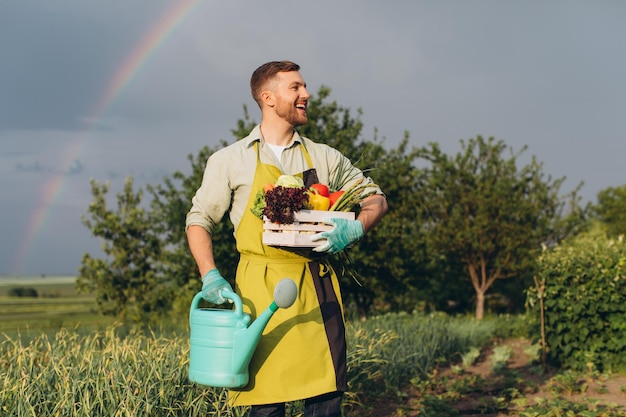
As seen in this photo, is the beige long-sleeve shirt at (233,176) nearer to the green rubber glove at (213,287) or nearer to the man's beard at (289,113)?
the man's beard at (289,113)

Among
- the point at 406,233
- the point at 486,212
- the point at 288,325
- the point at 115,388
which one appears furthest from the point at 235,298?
the point at 486,212

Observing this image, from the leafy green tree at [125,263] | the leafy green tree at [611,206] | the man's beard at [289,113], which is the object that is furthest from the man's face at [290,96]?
the leafy green tree at [611,206]

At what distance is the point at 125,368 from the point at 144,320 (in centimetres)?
904

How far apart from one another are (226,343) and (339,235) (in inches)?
25.3

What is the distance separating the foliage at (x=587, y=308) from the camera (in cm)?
821

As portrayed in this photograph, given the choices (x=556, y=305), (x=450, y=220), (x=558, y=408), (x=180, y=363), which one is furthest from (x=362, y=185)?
(x=450, y=220)

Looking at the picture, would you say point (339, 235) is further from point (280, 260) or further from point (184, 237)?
point (184, 237)

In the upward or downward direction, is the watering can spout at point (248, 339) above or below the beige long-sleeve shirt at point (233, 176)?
below

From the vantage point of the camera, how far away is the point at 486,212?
17.6 meters

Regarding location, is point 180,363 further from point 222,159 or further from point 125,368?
point 222,159

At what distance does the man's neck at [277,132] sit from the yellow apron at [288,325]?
0.19m

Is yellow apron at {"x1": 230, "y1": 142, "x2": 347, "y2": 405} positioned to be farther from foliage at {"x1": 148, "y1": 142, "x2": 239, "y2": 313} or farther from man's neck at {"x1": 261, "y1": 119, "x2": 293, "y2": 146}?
foliage at {"x1": 148, "y1": 142, "x2": 239, "y2": 313}

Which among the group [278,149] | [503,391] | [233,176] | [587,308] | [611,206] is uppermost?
[611,206]

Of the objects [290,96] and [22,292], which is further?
[22,292]
